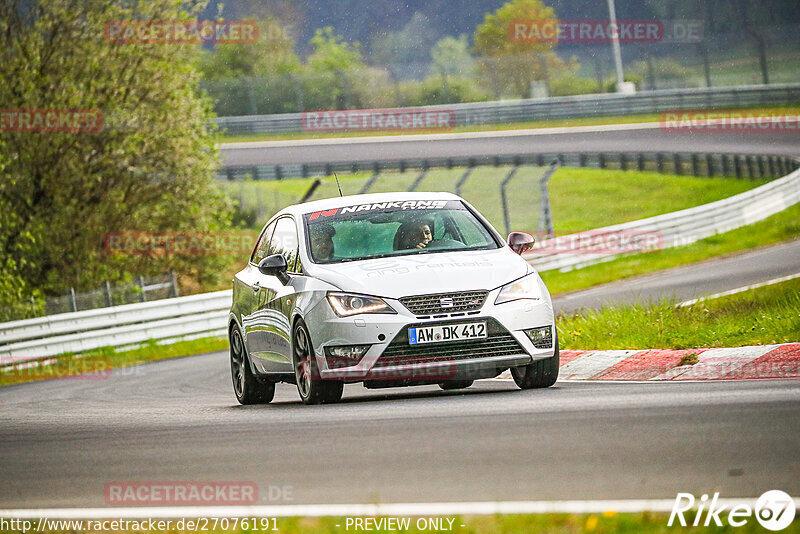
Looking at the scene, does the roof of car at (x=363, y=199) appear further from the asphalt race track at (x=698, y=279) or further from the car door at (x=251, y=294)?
the asphalt race track at (x=698, y=279)

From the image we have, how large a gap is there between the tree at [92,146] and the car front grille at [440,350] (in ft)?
62.6

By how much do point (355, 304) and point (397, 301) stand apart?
328 millimetres

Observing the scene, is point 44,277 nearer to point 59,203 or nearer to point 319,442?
point 59,203

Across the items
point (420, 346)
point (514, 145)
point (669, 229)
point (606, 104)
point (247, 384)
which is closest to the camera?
point (420, 346)

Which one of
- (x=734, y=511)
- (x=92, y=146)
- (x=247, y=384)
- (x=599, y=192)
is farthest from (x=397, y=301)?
(x=599, y=192)

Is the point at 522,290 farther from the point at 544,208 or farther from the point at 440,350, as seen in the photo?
the point at 544,208

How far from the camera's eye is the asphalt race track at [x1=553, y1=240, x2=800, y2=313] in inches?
774

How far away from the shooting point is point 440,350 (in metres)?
9.12

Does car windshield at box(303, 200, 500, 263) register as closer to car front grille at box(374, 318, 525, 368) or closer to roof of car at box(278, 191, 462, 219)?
roof of car at box(278, 191, 462, 219)

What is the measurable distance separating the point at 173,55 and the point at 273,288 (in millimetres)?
21346

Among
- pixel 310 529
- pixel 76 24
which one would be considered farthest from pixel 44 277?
pixel 310 529

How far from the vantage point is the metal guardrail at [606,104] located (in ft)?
148

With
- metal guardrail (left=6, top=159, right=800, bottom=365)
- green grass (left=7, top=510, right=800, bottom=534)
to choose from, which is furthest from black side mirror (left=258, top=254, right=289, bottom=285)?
metal guardrail (left=6, top=159, right=800, bottom=365)

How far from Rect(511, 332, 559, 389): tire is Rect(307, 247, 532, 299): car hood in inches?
27.4
